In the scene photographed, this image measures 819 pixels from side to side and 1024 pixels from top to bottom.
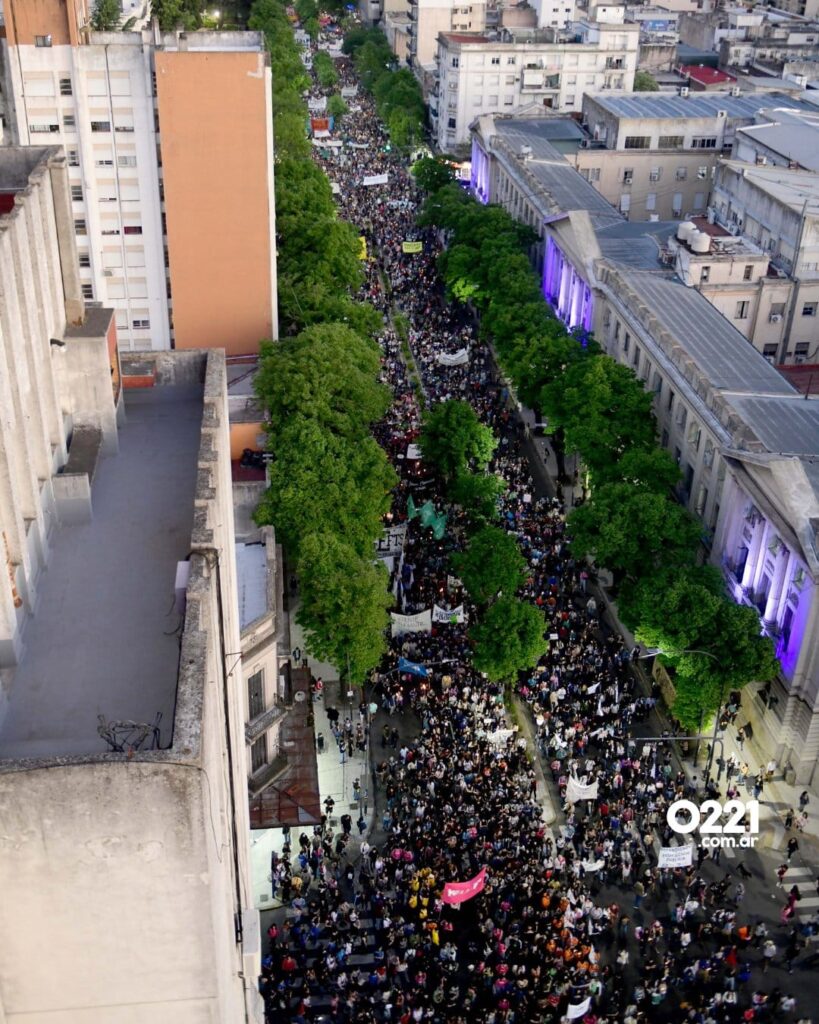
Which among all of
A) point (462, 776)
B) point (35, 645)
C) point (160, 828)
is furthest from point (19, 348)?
point (462, 776)

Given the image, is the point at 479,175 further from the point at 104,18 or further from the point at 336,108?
the point at 104,18

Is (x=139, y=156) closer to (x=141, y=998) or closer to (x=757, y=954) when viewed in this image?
(x=757, y=954)

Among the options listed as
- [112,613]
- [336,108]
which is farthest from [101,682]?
[336,108]

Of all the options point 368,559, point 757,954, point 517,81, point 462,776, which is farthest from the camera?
point 517,81

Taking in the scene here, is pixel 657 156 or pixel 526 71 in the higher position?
pixel 526 71

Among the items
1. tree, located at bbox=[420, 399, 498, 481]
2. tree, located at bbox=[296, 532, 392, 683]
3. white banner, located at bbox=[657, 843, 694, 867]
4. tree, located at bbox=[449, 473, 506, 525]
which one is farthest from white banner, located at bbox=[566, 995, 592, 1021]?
tree, located at bbox=[420, 399, 498, 481]

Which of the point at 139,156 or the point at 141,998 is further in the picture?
the point at 139,156

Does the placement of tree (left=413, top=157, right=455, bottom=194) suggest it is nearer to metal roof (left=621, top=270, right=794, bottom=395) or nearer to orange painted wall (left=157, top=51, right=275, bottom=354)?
metal roof (left=621, top=270, right=794, bottom=395)

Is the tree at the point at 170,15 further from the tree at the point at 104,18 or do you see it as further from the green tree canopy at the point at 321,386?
the green tree canopy at the point at 321,386
